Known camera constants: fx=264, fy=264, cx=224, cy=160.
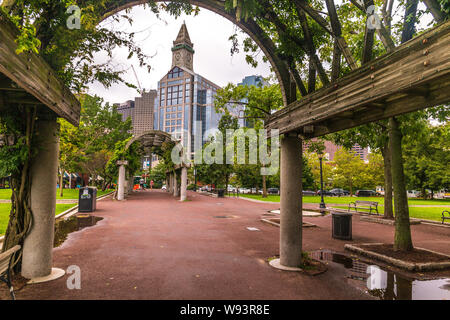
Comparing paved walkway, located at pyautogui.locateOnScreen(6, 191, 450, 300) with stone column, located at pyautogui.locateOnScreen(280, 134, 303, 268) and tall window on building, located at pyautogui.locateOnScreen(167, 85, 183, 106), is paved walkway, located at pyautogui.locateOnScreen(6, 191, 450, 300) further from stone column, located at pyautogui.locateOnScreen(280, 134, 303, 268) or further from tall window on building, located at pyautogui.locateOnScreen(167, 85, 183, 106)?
tall window on building, located at pyautogui.locateOnScreen(167, 85, 183, 106)

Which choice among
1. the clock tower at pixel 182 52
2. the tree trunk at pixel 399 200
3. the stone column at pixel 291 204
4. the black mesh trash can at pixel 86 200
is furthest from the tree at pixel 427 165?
the clock tower at pixel 182 52

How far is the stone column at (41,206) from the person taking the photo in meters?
4.91

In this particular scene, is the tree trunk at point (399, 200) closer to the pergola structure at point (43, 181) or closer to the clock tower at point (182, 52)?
the pergola structure at point (43, 181)

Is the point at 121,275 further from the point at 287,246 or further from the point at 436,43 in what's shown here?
the point at 436,43

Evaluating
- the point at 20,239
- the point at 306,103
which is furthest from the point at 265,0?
the point at 20,239

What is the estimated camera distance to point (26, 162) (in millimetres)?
4770

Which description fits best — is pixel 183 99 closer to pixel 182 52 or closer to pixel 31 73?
pixel 182 52

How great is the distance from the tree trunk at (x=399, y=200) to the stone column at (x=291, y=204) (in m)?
3.58

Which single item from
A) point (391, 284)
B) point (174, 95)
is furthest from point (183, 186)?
point (174, 95)

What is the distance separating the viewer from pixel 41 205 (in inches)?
195

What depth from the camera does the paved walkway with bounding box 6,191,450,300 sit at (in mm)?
4434

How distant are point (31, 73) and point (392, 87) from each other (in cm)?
442

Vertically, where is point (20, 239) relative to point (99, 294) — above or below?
above

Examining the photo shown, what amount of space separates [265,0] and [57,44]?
158 inches
